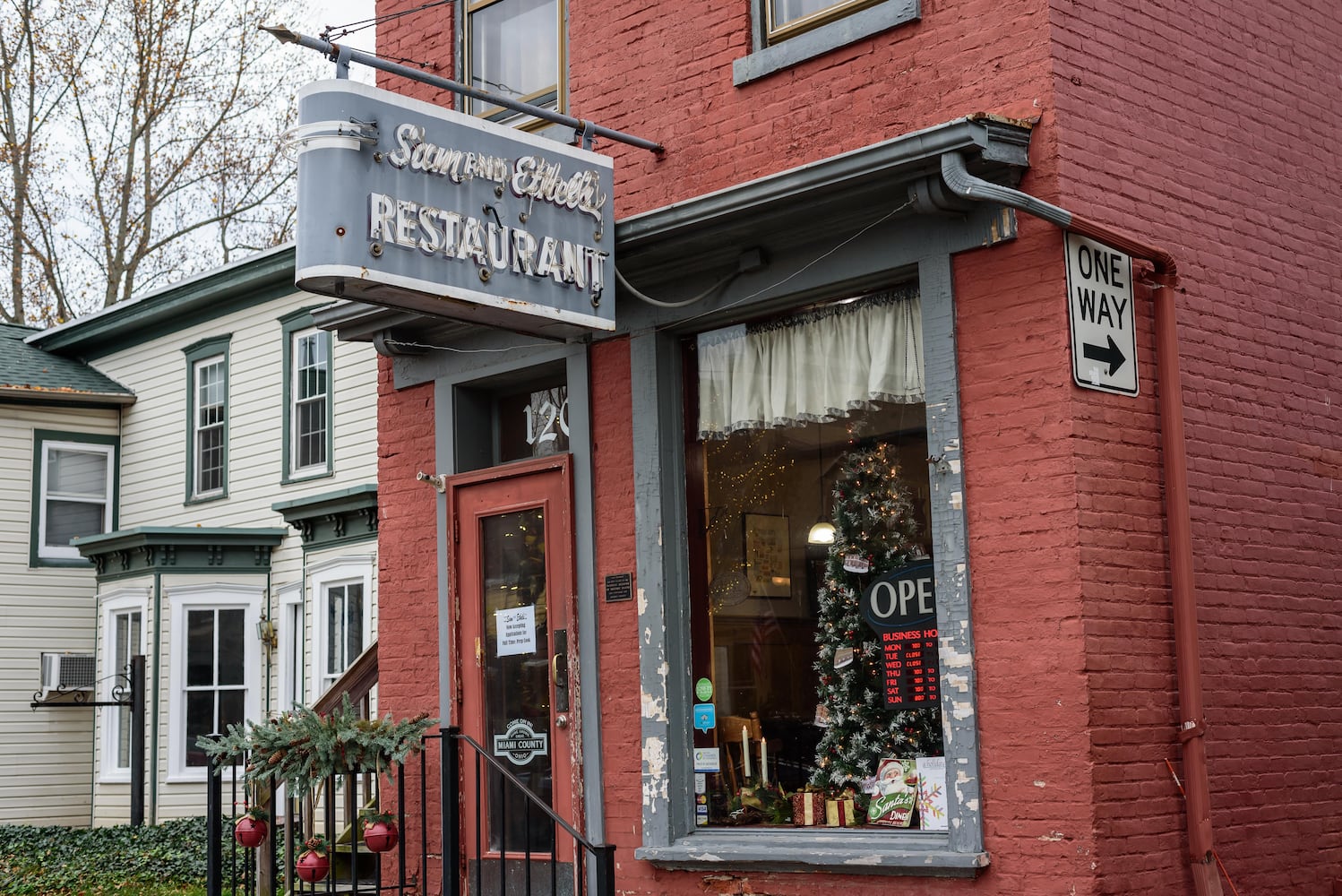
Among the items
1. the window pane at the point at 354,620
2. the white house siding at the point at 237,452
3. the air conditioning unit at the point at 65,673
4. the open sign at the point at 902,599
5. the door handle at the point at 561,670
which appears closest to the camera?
the open sign at the point at 902,599

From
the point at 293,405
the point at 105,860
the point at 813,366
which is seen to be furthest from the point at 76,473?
the point at 813,366

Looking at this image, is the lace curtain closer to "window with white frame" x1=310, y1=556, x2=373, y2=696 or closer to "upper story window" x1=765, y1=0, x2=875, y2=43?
"upper story window" x1=765, y1=0, x2=875, y2=43

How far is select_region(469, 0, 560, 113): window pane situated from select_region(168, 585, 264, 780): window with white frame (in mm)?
9655

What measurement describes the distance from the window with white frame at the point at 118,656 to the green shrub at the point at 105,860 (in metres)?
1.62

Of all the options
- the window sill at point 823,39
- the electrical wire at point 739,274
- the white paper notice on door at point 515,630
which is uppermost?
the window sill at point 823,39

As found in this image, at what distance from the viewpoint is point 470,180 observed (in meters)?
7.04

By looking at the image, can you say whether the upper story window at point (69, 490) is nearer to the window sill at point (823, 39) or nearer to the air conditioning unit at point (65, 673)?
the air conditioning unit at point (65, 673)

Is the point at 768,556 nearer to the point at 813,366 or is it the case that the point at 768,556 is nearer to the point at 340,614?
the point at 813,366

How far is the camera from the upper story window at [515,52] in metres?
8.91

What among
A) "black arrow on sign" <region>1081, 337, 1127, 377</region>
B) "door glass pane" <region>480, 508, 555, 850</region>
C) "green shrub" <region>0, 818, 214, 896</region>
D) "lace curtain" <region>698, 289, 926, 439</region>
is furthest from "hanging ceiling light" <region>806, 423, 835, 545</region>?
"green shrub" <region>0, 818, 214, 896</region>

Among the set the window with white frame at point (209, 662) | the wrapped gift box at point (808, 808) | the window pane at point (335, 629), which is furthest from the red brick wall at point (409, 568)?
the window with white frame at point (209, 662)

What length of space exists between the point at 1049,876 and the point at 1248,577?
198cm

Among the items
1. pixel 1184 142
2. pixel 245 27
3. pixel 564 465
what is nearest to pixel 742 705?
pixel 564 465

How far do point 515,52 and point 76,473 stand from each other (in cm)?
1312
